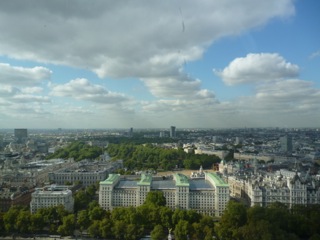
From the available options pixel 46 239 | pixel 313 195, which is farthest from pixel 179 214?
pixel 313 195

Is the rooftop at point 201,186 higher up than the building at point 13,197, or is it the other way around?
the rooftop at point 201,186

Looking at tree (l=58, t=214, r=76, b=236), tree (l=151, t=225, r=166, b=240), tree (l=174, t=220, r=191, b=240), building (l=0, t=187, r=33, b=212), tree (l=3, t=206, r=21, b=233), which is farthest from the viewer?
building (l=0, t=187, r=33, b=212)

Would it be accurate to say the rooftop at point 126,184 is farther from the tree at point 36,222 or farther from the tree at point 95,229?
the tree at point 36,222

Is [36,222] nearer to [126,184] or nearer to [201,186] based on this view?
[126,184]

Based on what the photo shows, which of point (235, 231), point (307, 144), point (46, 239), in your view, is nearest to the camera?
point (235, 231)

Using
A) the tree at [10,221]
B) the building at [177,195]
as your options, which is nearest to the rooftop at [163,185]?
the building at [177,195]

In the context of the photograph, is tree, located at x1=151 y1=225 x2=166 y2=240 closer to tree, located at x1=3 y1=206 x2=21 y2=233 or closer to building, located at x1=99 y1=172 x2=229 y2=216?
building, located at x1=99 y1=172 x2=229 y2=216

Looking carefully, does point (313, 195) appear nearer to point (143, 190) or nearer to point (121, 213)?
point (143, 190)

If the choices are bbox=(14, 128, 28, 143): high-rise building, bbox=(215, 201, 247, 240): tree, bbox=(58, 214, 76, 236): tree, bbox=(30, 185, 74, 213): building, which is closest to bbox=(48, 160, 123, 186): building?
bbox=(30, 185, 74, 213): building
